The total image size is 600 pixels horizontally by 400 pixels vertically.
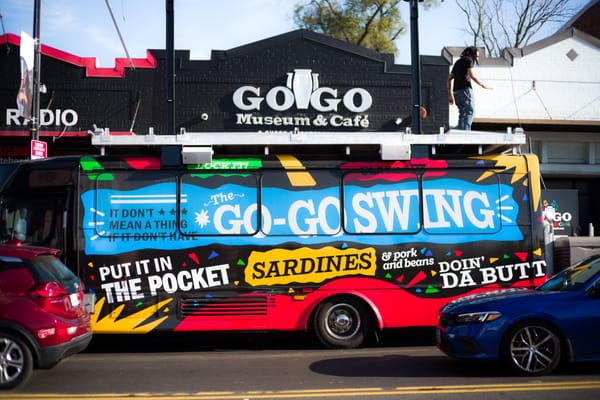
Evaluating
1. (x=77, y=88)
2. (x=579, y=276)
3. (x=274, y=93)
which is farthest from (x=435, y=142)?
(x=77, y=88)

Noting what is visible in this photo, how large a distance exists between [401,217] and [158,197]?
139 inches

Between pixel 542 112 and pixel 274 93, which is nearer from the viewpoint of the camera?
pixel 274 93

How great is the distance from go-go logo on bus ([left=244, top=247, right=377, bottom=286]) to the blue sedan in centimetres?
231

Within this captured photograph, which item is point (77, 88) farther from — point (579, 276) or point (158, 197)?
point (579, 276)

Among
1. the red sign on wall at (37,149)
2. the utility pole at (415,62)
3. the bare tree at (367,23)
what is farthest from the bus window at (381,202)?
the bare tree at (367,23)

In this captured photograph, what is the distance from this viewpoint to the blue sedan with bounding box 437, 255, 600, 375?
7.10m

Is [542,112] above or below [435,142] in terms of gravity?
above

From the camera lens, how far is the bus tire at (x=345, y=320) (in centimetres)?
945

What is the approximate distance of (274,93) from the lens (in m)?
19.5

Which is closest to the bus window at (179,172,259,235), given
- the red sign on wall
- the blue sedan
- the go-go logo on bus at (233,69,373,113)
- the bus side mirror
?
the blue sedan

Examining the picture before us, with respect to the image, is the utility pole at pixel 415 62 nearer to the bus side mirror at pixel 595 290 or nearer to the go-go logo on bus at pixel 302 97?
the bus side mirror at pixel 595 290

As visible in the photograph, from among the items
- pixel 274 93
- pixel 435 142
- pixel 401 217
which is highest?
pixel 274 93

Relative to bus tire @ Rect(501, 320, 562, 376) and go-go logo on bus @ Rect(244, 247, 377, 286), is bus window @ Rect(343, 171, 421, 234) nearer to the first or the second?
A: go-go logo on bus @ Rect(244, 247, 377, 286)

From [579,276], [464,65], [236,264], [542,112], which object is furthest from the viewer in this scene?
[542,112]
